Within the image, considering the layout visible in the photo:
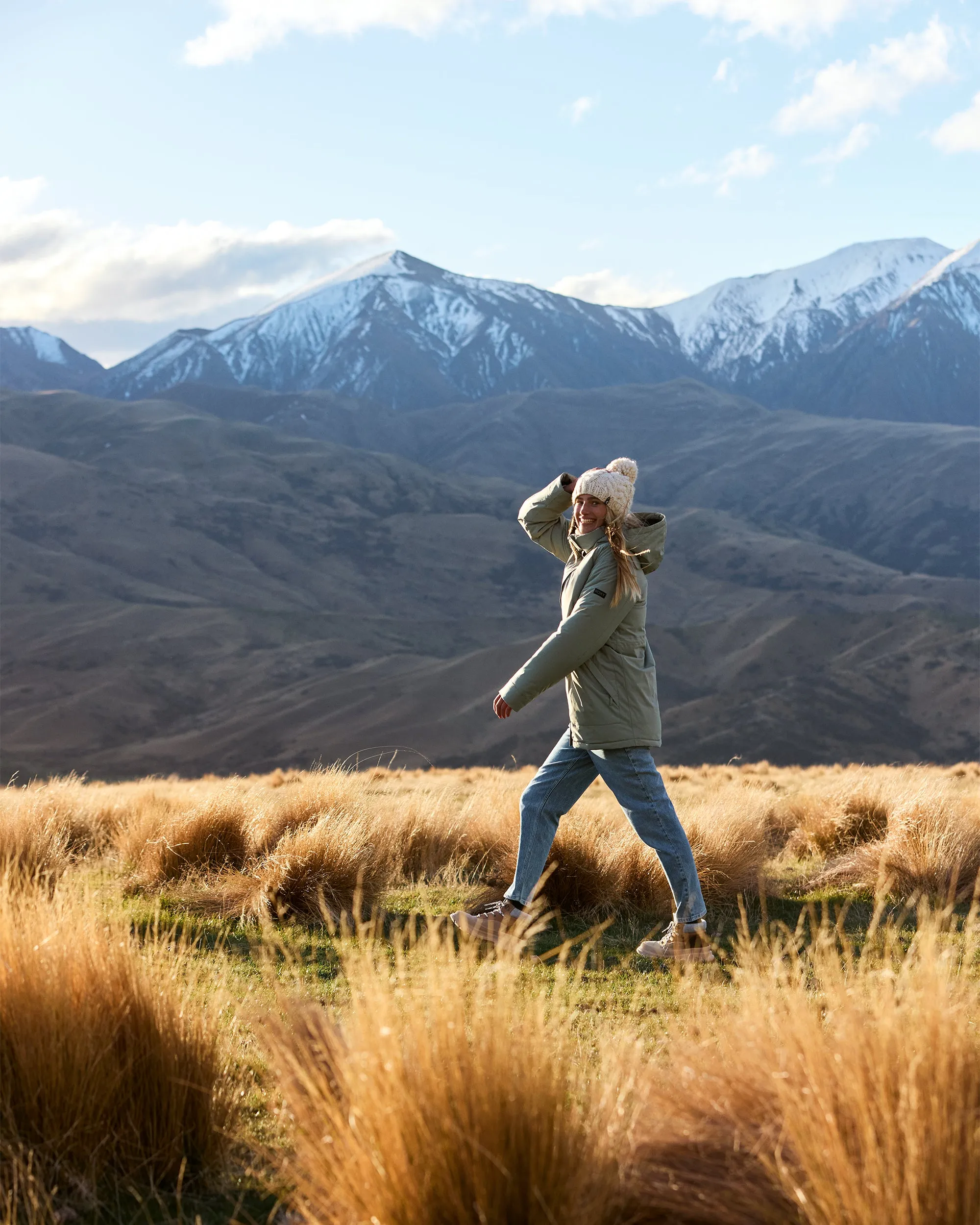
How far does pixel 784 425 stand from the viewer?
561 feet

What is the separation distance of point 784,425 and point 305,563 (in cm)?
9369

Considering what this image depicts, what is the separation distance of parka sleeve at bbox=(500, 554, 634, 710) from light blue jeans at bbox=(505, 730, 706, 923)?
1.25 ft

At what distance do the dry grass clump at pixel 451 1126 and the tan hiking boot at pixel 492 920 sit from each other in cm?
233

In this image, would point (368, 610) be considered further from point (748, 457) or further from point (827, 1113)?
point (827, 1113)

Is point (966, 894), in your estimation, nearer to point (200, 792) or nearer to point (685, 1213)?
point (685, 1213)

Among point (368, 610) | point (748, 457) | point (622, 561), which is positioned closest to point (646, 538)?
point (622, 561)

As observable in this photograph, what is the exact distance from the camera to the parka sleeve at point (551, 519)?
5.44 meters

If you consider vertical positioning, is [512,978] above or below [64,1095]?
above

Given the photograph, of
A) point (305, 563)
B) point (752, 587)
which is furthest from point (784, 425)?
point (305, 563)

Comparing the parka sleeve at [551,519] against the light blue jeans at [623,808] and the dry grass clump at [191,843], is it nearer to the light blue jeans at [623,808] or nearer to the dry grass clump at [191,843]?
the light blue jeans at [623,808]

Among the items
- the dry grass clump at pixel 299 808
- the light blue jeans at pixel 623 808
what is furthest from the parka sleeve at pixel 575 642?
the dry grass clump at pixel 299 808

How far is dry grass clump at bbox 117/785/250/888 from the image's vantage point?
656 cm

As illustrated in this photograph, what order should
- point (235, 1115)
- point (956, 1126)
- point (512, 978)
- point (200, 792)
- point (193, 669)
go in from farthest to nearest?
point (193, 669) < point (200, 792) < point (235, 1115) < point (512, 978) < point (956, 1126)

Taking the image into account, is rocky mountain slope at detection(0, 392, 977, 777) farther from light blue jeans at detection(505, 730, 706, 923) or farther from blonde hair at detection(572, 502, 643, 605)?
blonde hair at detection(572, 502, 643, 605)
